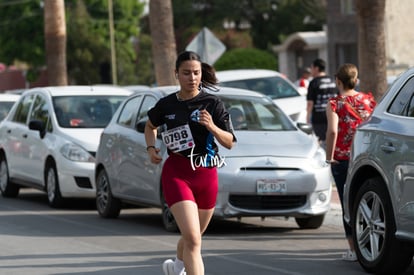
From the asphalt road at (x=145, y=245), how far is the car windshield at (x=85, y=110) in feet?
5.51

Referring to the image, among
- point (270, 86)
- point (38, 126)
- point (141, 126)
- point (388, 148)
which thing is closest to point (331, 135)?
point (388, 148)

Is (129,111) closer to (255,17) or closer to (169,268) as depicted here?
(169,268)

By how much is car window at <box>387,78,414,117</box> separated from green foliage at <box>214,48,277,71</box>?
5270 cm

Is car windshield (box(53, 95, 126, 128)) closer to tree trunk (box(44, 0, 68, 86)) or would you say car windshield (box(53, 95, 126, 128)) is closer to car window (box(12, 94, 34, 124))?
car window (box(12, 94, 34, 124))

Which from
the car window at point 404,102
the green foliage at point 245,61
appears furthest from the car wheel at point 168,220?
the green foliage at point 245,61

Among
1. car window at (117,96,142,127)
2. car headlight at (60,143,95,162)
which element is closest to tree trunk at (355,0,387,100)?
car window at (117,96,142,127)

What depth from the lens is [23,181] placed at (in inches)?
739

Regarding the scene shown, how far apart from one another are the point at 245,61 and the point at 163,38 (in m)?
39.9

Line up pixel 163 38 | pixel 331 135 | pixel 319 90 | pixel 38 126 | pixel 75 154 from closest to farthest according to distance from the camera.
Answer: pixel 331 135 < pixel 75 154 < pixel 38 126 < pixel 319 90 < pixel 163 38

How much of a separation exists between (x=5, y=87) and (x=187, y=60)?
265 feet

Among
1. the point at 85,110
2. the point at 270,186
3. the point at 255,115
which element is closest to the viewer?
the point at 270,186

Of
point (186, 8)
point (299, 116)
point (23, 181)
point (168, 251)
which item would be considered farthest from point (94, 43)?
point (168, 251)

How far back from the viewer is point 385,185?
32.2 feet

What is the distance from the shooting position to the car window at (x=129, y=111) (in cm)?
1534
